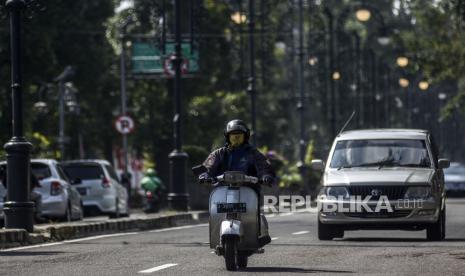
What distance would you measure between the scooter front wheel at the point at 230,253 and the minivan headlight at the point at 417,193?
658 cm

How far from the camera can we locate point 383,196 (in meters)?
22.3

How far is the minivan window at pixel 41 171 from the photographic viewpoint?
31.8 m

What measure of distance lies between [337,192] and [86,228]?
585cm

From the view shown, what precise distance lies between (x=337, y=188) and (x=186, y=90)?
36881 millimetres

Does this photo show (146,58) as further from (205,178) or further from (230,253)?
(230,253)

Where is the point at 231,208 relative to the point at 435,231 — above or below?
above

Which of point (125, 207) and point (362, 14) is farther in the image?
point (362, 14)

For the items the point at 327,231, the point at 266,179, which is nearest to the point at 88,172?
the point at 327,231

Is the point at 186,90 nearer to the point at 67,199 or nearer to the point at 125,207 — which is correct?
the point at 125,207

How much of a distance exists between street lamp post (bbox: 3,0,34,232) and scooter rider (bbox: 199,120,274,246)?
301 inches

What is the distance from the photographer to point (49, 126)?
5450 centimetres

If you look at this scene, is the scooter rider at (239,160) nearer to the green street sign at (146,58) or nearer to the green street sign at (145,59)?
the green street sign at (146,58)

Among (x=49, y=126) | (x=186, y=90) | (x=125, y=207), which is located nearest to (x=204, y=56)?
(x=186, y=90)

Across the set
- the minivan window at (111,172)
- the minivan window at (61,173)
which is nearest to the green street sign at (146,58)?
the minivan window at (111,172)
